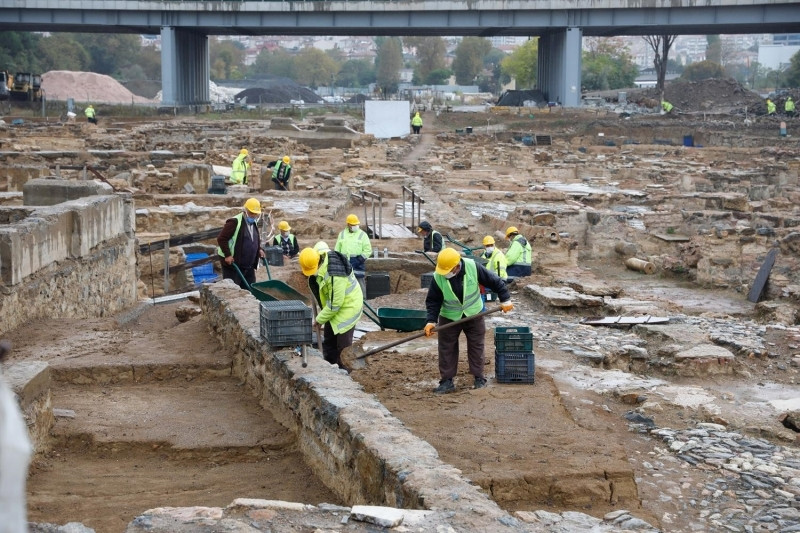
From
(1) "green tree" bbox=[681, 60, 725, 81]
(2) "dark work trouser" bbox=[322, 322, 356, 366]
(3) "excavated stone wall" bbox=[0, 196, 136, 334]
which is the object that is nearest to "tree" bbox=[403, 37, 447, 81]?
(1) "green tree" bbox=[681, 60, 725, 81]

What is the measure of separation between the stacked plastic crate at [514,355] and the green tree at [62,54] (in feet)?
258

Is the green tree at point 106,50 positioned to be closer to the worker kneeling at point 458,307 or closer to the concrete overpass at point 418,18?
the concrete overpass at point 418,18

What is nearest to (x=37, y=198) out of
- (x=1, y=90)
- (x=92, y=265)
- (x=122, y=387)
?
(x=92, y=265)

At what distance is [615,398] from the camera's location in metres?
8.85

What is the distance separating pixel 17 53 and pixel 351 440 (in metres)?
75.1

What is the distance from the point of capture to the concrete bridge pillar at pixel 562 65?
52281 millimetres

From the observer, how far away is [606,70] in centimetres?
8469

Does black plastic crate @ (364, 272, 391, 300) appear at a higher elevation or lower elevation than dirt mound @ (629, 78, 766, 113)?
lower

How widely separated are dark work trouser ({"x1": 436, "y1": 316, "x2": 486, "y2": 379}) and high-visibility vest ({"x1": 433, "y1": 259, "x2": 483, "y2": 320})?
0.25ft

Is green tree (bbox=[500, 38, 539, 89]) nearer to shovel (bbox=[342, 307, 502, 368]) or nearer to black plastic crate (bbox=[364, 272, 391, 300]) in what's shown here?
black plastic crate (bbox=[364, 272, 391, 300])

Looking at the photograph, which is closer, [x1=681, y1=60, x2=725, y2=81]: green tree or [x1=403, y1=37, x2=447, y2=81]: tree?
[x1=681, y1=60, x2=725, y2=81]: green tree

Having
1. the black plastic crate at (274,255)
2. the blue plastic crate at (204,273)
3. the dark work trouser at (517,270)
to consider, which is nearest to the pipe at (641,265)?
the dark work trouser at (517,270)

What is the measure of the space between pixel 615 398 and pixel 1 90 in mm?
48147

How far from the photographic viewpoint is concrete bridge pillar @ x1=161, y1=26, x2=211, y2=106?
177 ft
